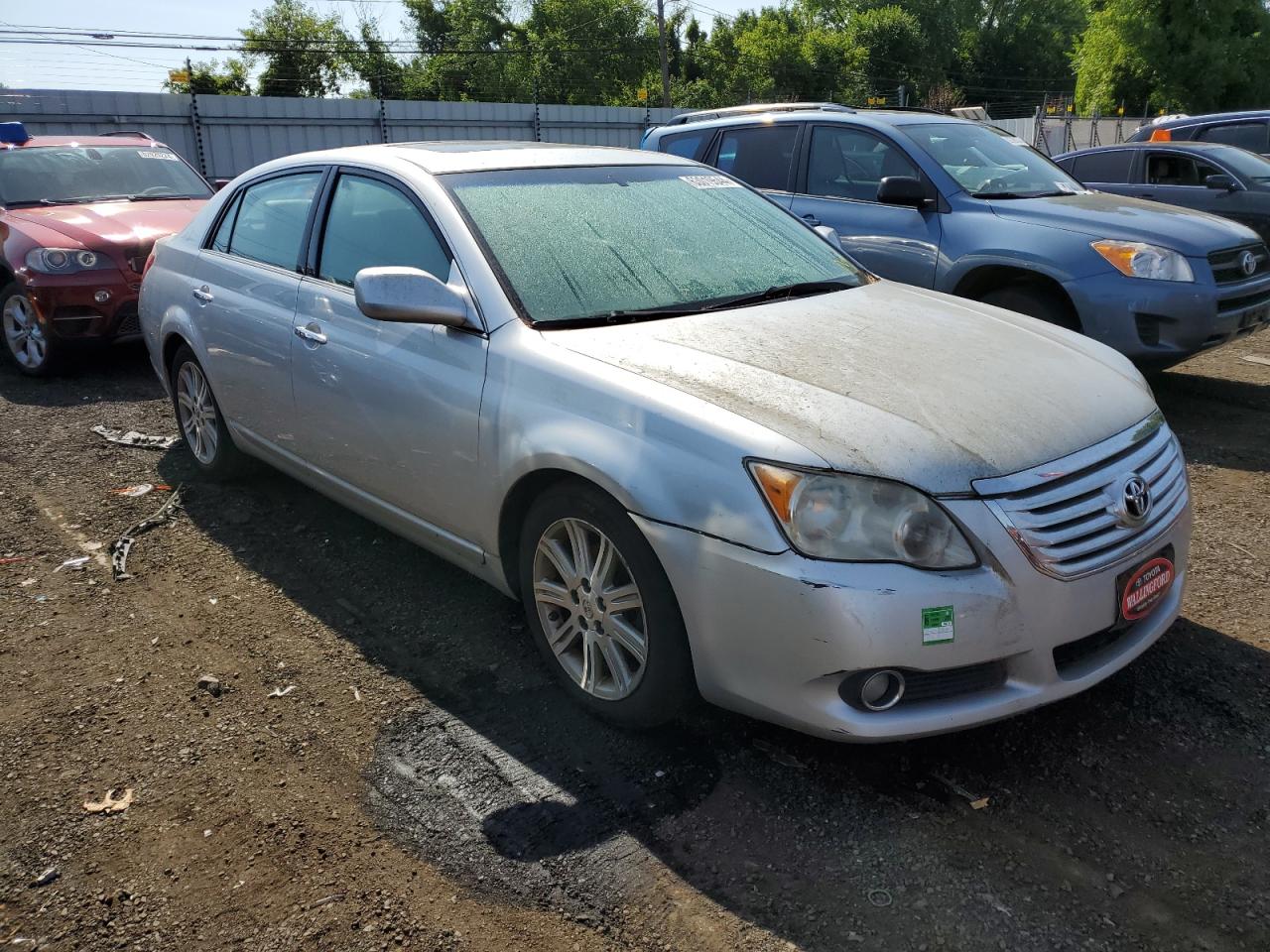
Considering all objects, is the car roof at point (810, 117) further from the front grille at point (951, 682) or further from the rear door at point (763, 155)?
the front grille at point (951, 682)

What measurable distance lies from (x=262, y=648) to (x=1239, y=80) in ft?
138

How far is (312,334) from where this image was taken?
13.0 ft

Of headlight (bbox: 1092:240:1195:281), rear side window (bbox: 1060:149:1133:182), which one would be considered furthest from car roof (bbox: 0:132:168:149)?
rear side window (bbox: 1060:149:1133:182)

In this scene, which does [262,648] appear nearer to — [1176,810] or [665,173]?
[665,173]

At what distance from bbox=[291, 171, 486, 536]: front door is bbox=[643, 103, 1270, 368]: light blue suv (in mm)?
3676

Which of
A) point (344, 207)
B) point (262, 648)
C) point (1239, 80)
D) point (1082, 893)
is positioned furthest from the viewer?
point (1239, 80)

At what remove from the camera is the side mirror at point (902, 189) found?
250 inches

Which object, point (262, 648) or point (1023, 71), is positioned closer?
point (262, 648)

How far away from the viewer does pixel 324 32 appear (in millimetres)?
67312

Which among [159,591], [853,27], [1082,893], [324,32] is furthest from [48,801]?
→ [853,27]

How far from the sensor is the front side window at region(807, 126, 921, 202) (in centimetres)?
679

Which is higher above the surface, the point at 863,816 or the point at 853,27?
the point at 853,27

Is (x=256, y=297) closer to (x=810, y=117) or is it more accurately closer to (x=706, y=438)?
(x=706, y=438)

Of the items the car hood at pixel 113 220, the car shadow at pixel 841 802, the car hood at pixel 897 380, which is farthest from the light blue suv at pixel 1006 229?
the car hood at pixel 113 220
